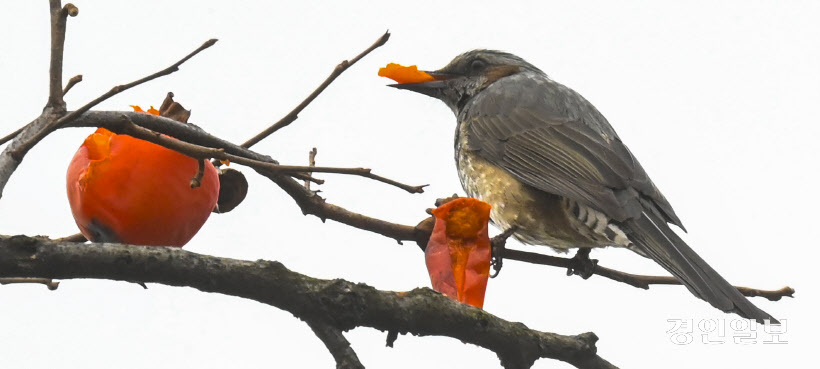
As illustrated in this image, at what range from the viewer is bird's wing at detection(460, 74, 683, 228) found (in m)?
4.54

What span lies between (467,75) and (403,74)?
1.29 meters

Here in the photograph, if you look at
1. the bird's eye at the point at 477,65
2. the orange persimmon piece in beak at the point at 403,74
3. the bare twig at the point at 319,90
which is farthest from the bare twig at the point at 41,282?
the bird's eye at the point at 477,65

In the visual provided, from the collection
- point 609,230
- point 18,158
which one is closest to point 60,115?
point 18,158

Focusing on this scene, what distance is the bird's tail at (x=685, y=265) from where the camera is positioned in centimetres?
326

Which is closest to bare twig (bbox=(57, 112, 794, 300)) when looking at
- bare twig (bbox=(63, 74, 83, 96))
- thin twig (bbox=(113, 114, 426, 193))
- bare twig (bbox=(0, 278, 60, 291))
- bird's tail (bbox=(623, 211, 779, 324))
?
thin twig (bbox=(113, 114, 426, 193))

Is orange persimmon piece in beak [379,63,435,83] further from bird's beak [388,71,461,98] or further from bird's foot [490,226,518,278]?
bird's foot [490,226,518,278]

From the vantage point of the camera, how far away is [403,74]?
15.7 ft

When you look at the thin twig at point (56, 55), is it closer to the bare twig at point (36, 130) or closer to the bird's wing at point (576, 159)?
the bare twig at point (36, 130)

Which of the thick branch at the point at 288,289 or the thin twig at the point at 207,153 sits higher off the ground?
Result: the thin twig at the point at 207,153

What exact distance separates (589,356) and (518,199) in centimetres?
268

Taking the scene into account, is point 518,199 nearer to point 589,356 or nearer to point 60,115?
point 589,356

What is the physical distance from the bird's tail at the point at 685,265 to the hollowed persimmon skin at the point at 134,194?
1.96m

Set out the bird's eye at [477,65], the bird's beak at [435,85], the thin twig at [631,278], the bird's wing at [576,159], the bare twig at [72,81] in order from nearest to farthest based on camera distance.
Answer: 1. the bare twig at [72,81]
2. the thin twig at [631,278]
3. the bird's wing at [576,159]
4. the bird's beak at [435,85]
5. the bird's eye at [477,65]

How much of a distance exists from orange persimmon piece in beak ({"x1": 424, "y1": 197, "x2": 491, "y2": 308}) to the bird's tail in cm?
121
